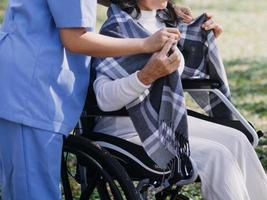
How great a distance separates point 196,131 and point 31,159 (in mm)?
857

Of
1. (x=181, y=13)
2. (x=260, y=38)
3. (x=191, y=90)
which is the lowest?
(x=260, y=38)

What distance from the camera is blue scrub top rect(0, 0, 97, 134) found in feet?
10.8

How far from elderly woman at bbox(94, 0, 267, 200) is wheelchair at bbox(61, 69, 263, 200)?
7cm

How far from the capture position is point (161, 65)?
334 centimetres

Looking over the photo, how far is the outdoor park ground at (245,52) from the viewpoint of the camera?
27.0ft

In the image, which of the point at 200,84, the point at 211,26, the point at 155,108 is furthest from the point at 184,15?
the point at 155,108

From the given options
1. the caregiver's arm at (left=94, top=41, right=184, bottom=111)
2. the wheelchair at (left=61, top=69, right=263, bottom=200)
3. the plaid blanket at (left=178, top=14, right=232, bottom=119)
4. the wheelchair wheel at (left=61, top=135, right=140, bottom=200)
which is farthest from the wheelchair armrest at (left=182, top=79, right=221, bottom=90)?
the wheelchair wheel at (left=61, top=135, right=140, bottom=200)

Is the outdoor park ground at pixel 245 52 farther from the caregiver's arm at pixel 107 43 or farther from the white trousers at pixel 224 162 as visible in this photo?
the caregiver's arm at pixel 107 43

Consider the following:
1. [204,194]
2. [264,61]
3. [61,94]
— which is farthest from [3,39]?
[264,61]

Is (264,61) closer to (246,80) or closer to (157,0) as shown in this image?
(246,80)

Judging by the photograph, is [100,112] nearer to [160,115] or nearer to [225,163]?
[160,115]

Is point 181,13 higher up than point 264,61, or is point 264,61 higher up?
point 181,13

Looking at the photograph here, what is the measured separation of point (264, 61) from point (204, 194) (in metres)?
8.37

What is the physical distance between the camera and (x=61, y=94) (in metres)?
3.39
